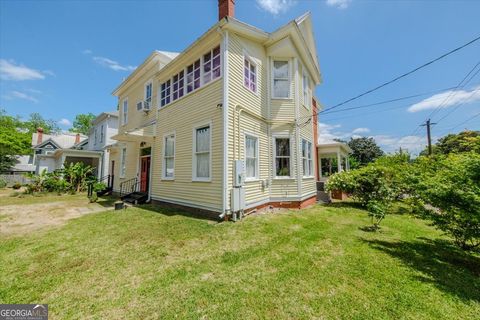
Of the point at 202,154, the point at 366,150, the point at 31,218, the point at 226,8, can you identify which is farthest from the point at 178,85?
the point at 366,150

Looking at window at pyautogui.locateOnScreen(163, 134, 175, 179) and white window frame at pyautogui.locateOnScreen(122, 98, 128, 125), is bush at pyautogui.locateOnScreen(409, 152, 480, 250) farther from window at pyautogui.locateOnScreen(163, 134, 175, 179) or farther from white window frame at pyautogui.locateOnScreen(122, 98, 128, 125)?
white window frame at pyautogui.locateOnScreen(122, 98, 128, 125)

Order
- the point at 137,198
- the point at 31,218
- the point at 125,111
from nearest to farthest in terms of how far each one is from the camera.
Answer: the point at 31,218 → the point at 137,198 → the point at 125,111

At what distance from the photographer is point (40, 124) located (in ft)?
153

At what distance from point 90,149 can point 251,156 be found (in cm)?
2287

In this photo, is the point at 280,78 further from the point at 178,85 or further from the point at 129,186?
the point at 129,186

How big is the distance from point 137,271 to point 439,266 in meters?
5.87

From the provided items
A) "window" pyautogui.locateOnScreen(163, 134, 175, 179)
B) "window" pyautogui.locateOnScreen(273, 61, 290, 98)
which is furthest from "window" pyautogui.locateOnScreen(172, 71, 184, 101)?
"window" pyautogui.locateOnScreen(273, 61, 290, 98)

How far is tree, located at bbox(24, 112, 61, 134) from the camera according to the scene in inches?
1726

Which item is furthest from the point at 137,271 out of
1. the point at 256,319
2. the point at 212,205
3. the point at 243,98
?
the point at 243,98

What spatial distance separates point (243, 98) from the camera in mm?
7730

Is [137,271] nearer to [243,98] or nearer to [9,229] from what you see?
[9,229]

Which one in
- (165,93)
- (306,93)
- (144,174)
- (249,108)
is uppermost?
(306,93)

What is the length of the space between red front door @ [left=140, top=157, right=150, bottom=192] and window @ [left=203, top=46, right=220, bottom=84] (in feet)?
20.3

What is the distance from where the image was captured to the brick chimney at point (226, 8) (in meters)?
7.98
